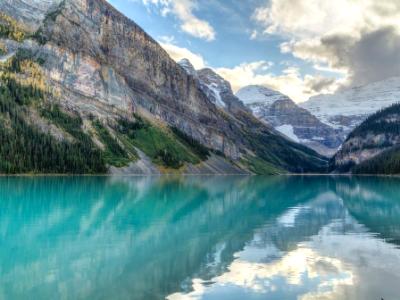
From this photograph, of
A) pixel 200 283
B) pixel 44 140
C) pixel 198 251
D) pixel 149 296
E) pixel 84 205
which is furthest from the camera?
pixel 44 140

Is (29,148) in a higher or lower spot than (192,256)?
higher

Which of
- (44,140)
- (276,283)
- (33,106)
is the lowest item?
(276,283)

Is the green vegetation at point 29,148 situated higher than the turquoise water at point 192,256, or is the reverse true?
the green vegetation at point 29,148

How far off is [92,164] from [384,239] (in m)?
163

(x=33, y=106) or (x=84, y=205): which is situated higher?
(x=33, y=106)

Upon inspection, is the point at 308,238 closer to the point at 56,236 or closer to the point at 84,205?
the point at 56,236

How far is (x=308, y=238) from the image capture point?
38.6m

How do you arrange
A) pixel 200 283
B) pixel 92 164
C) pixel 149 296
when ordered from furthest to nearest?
1. pixel 92 164
2. pixel 200 283
3. pixel 149 296

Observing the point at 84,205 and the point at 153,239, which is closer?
the point at 153,239

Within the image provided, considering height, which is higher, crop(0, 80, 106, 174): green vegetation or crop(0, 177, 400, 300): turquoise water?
crop(0, 80, 106, 174): green vegetation

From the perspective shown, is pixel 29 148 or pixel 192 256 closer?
pixel 192 256

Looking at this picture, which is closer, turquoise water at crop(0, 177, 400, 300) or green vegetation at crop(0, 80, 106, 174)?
turquoise water at crop(0, 177, 400, 300)

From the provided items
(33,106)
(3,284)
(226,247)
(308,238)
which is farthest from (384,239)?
(33,106)

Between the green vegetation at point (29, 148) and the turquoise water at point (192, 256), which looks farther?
the green vegetation at point (29, 148)
